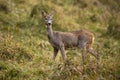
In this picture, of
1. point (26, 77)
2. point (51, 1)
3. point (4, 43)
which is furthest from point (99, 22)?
point (26, 77)

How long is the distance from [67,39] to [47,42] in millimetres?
1827

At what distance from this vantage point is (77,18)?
1950 centimetres

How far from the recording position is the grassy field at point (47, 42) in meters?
10.4

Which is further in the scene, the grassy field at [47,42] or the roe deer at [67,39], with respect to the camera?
the roe deer at [67,39]

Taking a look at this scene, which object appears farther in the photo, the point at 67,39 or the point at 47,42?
the point at 47,42

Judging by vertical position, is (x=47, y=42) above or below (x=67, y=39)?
below

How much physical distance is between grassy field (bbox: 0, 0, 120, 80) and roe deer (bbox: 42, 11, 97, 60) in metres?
0.35

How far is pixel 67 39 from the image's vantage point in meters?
13.0

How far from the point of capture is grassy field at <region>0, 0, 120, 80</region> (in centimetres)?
1041

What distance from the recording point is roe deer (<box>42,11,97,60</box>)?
12734mm

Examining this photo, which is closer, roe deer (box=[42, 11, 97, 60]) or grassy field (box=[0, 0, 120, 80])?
grassy field (box=[0, 0, 120, 80])

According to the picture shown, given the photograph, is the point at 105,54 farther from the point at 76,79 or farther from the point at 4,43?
the point at 4,43

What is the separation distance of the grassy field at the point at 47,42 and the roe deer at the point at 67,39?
0.35 metres

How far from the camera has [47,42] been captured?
581 inches
